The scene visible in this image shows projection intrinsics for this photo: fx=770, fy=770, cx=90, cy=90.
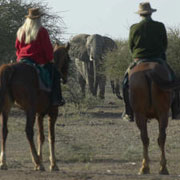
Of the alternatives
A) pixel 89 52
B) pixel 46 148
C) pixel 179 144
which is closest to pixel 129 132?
pixel 179 144

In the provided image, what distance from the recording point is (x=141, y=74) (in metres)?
12.0

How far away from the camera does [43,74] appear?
12.3m

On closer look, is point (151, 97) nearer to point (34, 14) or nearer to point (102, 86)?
point (34, 14)

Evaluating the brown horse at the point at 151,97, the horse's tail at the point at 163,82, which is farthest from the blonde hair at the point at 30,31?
the horse's tail at the point at 163,82

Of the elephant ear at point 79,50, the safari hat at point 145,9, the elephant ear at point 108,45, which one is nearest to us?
the safari hat at point 145,9

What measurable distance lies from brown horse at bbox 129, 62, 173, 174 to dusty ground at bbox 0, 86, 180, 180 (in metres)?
0.60

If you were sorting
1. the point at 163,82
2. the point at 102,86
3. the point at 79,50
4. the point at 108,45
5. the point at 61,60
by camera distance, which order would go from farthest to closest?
the point at 79,50, the point at 108,45, the point at 102,86, the point at 61,60, the point at 163,82

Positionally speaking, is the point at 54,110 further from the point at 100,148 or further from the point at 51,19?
the point at 51,19

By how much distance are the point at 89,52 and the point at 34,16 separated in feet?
56.5

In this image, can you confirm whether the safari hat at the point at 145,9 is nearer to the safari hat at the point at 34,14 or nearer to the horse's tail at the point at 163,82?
the horse's tail at the point at 163,82

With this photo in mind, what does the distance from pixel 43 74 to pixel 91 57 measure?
655 inches

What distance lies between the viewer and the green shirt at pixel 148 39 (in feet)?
41.1

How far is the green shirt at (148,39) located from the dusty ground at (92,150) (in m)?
1.94

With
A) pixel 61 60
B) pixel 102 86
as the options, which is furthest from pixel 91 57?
pixel 61 60
